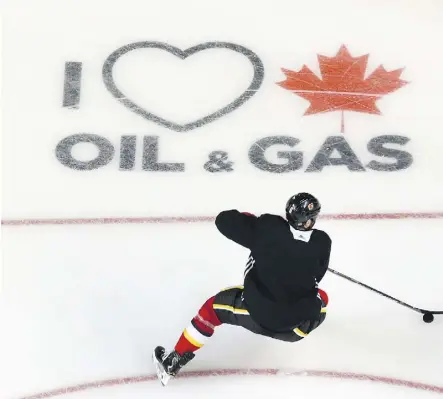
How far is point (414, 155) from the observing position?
3801 mm

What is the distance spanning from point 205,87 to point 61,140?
2.68ft

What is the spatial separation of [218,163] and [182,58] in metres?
0.67

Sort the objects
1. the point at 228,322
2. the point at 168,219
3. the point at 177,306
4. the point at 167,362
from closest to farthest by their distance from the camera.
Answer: the point at 228,322, the point at 167,362, the point at 177,306, the point at 168,219

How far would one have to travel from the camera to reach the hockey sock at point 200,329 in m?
2.98

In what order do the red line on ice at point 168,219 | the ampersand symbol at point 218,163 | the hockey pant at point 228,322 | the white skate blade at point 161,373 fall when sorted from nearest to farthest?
the hockey pant at point 228,322 → the white skate blade at point 161,373 → the red line on ice at point 168,219 → the ampersand symbol at point 218,163

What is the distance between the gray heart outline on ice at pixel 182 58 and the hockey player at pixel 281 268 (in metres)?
1.16

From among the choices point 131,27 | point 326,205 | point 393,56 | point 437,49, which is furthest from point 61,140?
point 437,49

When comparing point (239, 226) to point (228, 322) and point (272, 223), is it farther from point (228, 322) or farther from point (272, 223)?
point (228, 322)

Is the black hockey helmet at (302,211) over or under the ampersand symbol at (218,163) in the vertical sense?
under

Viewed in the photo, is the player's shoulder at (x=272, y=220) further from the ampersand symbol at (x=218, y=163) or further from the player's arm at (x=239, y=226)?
the ampersand symbol at (x=218, y=163)

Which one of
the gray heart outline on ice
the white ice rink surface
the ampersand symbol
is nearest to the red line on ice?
the white ice rink surface

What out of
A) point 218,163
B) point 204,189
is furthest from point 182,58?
point 204,189

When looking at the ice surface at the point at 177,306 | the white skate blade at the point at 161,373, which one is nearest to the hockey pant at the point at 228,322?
the white skate blade at the point at 161,373

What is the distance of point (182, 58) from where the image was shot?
13.0 ft
